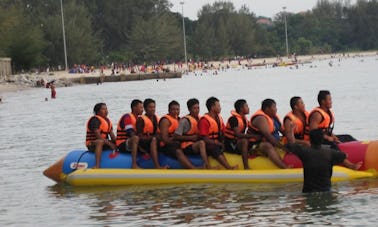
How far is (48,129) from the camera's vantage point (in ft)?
86.1

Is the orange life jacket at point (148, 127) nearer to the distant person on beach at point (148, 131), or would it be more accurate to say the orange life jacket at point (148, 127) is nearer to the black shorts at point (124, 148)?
the distant person on beach at point (148, 131)

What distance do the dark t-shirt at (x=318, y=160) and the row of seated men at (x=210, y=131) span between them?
53.6 inches

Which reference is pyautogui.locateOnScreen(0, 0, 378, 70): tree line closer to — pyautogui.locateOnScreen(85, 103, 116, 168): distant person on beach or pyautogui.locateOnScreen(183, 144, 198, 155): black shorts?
pyautogui.locateOnScreen(85, 103, 116, 168): distant person on beach

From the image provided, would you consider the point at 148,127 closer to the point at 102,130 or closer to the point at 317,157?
the point at 102,130

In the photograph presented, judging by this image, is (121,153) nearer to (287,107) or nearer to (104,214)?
(104,214)

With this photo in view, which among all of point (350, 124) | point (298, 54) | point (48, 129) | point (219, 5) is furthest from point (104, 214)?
point (298, 54)

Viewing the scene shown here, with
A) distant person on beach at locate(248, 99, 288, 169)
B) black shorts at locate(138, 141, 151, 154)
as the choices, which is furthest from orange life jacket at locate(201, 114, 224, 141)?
black shorts at locate(138, 141, 151, 154)

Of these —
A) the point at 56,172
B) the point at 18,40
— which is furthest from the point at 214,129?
the point at 18,40

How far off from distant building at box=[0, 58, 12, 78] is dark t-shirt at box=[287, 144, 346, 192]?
5608cm

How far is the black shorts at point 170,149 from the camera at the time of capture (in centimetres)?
1230

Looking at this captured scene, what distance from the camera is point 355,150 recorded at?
11656 mm

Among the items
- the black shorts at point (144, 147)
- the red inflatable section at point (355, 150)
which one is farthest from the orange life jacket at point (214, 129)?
the red inflatable section at point (355, 150)

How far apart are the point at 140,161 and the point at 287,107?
68.5 feet

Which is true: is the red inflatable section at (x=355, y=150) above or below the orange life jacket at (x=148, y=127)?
below
